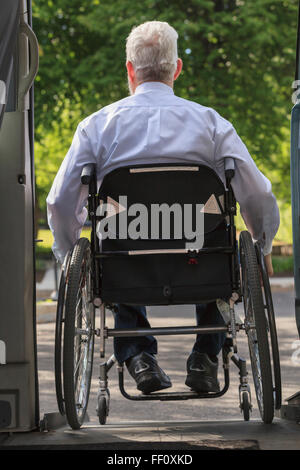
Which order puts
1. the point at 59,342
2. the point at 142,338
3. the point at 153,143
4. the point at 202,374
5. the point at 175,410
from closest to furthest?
1. the point at 59,342
2. the point at 153,143
3. the point at 202,374
4. the point at 142,338
5. the point at 175,410

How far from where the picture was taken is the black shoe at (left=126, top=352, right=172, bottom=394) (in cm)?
412

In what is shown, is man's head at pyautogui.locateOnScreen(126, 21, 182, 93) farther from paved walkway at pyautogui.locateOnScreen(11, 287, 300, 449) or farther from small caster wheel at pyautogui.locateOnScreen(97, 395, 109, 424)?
paved walkway at pyautogui.locateOnScreen(11, 287, 300, 449)

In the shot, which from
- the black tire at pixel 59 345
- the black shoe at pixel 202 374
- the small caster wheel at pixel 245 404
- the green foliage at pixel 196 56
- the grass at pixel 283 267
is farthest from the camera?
the green foliage at pixel 196 56

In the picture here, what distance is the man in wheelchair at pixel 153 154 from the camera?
3.96m

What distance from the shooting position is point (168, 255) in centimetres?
400

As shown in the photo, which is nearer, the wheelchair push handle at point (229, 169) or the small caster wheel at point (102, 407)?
the wheelchair push handle at point (229, 169)

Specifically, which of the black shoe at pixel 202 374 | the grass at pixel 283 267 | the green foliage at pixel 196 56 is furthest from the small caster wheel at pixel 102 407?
the green foliage at pixel 196 56

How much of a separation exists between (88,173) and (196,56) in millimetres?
17109

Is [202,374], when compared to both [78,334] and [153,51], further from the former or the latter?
[153,51]

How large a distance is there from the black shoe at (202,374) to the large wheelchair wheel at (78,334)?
499 mm

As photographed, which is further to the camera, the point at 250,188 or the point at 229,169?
the point at 250,188

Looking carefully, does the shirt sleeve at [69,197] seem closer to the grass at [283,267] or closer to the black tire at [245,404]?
the black tire at [245,404]

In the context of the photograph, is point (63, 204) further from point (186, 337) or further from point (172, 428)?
point (186, 337)

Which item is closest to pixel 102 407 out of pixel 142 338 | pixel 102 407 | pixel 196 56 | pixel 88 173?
pixel 102 407
